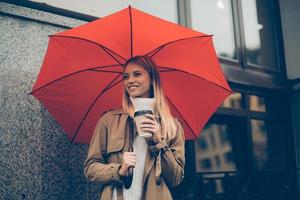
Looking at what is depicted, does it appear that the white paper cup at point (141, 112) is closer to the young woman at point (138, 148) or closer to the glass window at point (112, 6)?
the young woman at point (138, 148)

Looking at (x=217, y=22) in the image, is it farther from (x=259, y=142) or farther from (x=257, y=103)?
(x=259, y=142)

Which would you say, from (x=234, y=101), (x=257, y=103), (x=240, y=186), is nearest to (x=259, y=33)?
(x=257, y=103)

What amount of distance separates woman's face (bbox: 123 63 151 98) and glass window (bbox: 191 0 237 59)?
305 centimetres

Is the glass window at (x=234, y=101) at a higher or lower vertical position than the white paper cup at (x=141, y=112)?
higher

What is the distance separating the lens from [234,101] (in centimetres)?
674

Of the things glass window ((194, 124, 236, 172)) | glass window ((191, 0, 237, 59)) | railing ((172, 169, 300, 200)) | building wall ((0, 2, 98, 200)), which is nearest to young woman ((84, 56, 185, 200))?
building wall ((0, 2, 98, 200))

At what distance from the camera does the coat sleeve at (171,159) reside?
10.6ft

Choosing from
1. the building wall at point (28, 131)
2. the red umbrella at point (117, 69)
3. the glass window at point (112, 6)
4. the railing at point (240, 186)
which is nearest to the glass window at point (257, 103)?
the railing at point (240, 186)

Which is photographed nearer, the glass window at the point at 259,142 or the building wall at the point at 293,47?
the glass window at the point at 259,142

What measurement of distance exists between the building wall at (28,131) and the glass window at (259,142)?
323 centimetres

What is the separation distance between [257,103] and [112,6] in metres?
2.98

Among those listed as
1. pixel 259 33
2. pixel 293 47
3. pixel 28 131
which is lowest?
pixel 28 131

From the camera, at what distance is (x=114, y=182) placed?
3.18 meters

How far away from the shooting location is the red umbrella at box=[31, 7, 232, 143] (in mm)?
3502
